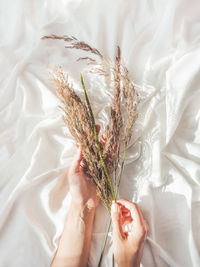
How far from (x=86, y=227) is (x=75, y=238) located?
74mm

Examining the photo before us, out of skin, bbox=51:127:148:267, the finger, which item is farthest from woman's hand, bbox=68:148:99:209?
the finger

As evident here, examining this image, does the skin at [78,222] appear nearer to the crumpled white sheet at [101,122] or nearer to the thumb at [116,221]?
the crumpled white sheet at [101,122]

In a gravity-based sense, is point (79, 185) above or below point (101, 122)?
below

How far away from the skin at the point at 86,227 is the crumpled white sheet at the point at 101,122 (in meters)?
0.05

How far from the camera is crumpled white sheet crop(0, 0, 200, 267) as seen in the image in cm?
122

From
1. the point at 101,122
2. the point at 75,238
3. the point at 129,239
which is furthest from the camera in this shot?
the point at 101,122

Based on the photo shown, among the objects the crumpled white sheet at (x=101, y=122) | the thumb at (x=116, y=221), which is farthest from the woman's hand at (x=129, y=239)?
the crumpled white sheet at (x=101, y=122)

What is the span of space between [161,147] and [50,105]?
681mm

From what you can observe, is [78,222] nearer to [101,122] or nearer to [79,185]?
[79,185]

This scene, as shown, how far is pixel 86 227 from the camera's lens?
1.24 meters

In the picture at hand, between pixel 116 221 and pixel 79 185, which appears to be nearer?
pixel 116 221

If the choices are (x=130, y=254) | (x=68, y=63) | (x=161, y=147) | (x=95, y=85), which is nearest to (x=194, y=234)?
(x=130, y=254)

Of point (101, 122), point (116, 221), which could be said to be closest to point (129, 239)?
point (116, 221)

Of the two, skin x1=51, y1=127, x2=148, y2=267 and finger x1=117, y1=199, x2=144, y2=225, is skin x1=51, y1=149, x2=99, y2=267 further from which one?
finger x1=117, y1=199, x2=144, y2=225
